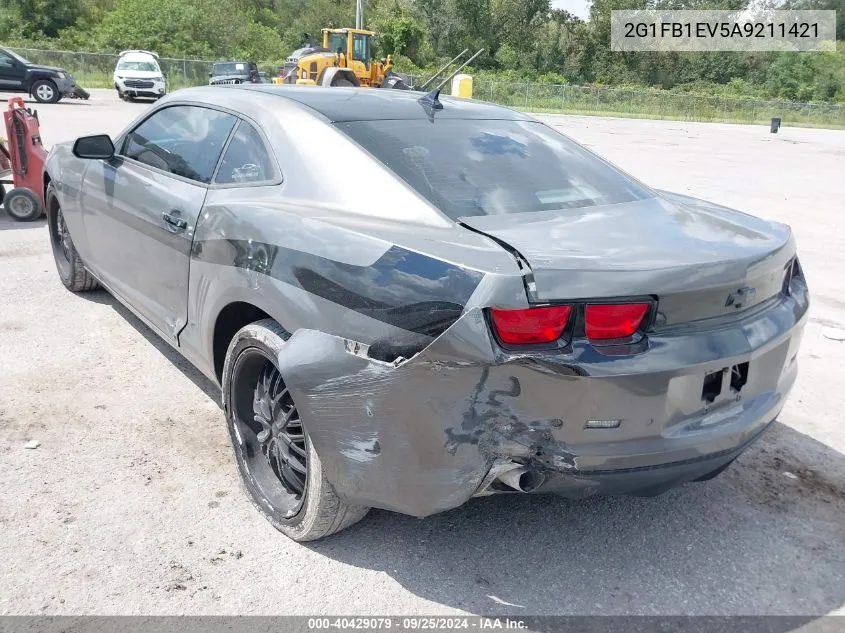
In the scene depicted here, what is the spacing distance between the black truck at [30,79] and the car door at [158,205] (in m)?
22.4

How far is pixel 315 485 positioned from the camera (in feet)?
8.23

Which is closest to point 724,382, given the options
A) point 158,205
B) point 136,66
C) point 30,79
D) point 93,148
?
point 158,205

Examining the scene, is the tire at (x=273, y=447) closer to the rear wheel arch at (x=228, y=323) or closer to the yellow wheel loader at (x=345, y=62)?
the rear wheel arch at (x=228, y=323)

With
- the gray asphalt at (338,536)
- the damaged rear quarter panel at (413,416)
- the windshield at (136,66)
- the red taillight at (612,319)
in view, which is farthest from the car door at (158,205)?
the windshield at (136,66)

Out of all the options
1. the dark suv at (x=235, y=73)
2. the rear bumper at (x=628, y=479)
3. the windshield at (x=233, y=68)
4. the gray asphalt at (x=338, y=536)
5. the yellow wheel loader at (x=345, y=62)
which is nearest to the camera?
the rear bumper at (x=628, y=479)

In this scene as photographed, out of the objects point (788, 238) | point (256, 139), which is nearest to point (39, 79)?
point (256, 139)

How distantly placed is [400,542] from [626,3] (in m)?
80.3

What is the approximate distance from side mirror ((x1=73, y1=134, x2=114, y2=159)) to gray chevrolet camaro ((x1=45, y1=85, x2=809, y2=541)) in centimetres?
90

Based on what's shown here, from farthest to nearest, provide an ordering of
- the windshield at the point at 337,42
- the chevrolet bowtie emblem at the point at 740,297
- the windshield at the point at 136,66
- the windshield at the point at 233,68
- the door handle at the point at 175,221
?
the windshield at the point at 233,68, the windshield at the point at 136,66, the windshield at the point at 337,42, the door handle at the point at 175,221, the chevrolet bowtie emblem at the point at 740,297

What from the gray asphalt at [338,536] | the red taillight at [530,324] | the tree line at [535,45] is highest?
the tree line at [535,45]

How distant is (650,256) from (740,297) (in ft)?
1.19

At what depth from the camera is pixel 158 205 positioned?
3412mm

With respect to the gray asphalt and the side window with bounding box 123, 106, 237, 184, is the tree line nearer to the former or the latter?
the side window with bounding box 123, 106, 237, 184

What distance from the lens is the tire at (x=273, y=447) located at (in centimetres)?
255
